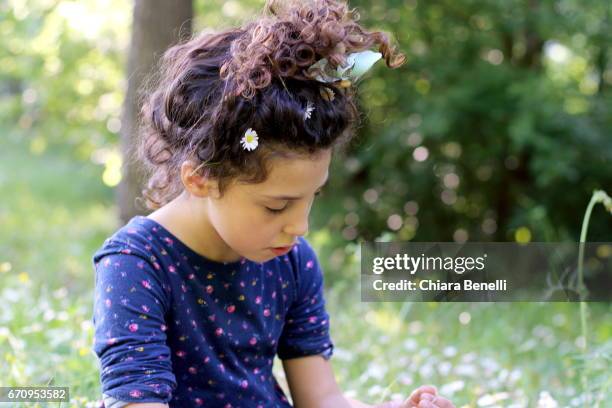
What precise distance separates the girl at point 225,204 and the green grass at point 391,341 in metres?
0.38

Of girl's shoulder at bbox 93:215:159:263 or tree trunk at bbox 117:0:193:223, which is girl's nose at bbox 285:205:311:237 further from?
tree trunk at bbox 117:0:193:223

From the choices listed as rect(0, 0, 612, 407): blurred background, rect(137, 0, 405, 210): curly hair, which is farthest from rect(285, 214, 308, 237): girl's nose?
rect(0, 0, 612, 407): blurred background

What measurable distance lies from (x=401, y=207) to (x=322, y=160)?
9.99 feet

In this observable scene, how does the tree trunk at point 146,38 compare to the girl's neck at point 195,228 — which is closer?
the girl's neck at point 195,228

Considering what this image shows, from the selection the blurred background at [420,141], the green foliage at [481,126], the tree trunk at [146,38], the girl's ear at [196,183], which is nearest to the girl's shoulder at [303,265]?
the girl's ear at [196,183]

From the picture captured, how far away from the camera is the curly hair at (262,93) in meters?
1.40

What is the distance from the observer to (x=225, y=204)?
4.87ft

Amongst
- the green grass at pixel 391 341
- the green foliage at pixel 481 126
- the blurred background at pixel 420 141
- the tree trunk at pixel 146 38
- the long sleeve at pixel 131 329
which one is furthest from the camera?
the green foliage at pixel 481 126

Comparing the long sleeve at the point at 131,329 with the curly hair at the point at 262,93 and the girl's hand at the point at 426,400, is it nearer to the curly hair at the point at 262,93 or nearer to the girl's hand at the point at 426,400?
the curly hair at the point at 262,93

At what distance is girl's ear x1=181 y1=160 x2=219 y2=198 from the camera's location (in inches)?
57.9

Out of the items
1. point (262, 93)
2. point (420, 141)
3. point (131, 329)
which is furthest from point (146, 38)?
point (131, 329)

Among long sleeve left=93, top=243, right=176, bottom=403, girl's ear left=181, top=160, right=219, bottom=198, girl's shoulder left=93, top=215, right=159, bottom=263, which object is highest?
girl's ear left=181, top=160, right=219, bottom=198

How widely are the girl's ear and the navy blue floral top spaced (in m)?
0.11

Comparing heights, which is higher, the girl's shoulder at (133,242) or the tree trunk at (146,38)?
the tree trunk at (146,38)
